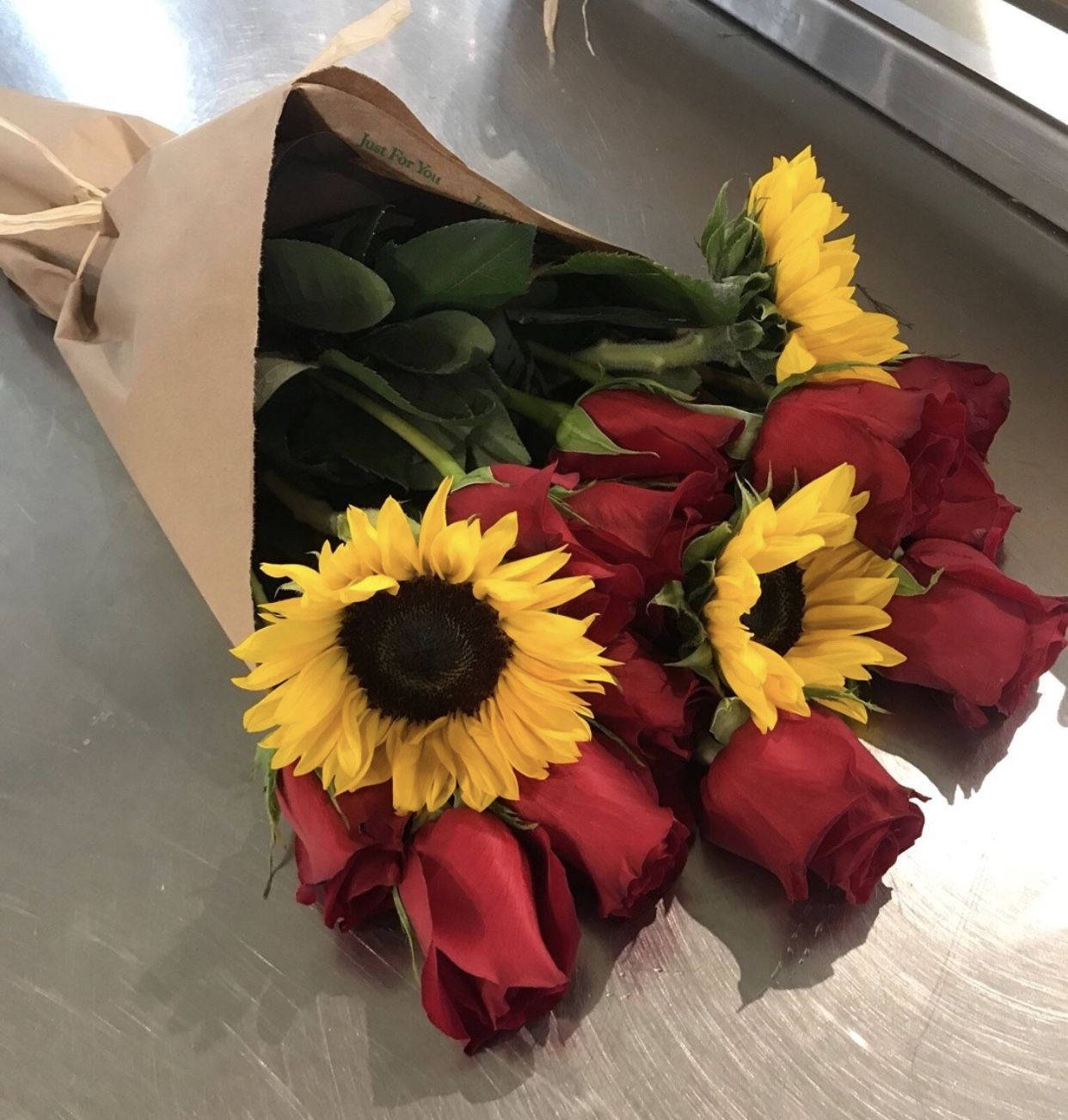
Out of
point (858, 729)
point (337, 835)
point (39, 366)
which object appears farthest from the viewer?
point (39, 366)

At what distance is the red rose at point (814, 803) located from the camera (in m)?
0.36

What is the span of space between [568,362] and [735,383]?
0.07m

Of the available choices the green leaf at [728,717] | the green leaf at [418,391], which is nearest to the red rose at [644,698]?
the green leaf at [728,717]

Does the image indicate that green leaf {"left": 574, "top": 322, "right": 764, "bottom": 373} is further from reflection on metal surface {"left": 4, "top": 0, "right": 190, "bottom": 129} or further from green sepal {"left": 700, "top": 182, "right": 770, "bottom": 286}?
reflection on metal surface {"left": 4, "top": 0, "right": 190, "bottom": 129}

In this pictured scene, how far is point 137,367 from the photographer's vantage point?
39cm

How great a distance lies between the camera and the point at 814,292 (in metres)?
0.40

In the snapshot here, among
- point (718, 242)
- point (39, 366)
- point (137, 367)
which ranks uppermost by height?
point (718, 242)

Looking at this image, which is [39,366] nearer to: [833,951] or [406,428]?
[406,428]

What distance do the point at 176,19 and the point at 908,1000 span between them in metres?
0.73

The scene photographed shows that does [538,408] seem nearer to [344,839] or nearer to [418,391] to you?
[418,391]

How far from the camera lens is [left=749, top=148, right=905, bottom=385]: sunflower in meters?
0.40

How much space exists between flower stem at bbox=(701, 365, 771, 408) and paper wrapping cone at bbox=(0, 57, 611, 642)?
3.0 inches

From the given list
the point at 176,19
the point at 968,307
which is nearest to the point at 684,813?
the point at 968,307

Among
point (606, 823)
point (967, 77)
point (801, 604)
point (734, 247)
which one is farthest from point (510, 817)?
point (967, 77)
